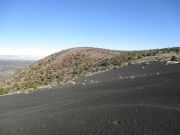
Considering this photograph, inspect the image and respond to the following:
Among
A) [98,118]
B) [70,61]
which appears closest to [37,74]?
[70,61]

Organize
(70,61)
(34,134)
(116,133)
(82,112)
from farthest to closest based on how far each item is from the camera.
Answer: (70,61) < (82,112) < (34,134) < (116,133)

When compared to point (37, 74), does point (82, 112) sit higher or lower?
higher

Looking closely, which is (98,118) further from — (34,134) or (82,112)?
(34,134)

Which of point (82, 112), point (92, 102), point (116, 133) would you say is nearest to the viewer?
point (116, 133)

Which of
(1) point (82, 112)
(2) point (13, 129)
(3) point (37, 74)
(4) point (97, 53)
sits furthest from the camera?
(4) point (97, 53)

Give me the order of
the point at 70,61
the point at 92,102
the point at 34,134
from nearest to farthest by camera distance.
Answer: the point at 34,134 → the point at 92,102 → the point at 70,61

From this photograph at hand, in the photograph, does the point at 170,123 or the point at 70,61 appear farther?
the point at 70,61

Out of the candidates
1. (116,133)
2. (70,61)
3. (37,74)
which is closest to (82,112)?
(116,133)

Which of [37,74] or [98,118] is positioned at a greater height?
[98,118]

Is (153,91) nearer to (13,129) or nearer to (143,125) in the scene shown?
(143,125)

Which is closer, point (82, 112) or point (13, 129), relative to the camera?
point (13, 129)
